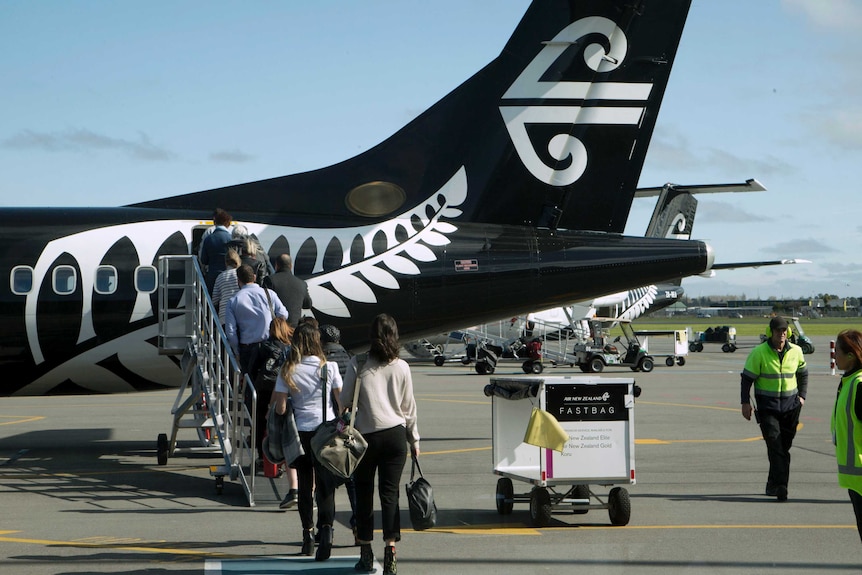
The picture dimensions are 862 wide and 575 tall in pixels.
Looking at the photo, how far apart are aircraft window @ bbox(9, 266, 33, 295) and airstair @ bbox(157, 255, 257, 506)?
6.39 feet

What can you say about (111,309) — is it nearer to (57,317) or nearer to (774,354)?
(57,317)

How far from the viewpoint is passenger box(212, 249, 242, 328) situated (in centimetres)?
1146

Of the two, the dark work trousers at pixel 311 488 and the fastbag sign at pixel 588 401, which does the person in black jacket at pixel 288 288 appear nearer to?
the dark work trousers at pixel 311 488

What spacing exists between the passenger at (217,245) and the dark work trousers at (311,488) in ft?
15.7

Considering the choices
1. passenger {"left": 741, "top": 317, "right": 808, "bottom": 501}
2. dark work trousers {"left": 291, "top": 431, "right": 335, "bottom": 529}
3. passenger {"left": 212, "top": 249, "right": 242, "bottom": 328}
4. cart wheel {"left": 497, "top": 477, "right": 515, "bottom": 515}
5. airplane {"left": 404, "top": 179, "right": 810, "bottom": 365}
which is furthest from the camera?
airplane {"left": 404, "top": 179, "right": 810, "bottom": 365}

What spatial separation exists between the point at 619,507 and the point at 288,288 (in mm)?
4547

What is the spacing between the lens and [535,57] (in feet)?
47.8

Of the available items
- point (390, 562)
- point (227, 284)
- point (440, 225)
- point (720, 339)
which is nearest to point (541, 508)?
point (390, 562)

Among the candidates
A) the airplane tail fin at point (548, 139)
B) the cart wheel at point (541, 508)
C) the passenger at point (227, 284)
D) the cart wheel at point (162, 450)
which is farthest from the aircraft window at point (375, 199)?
the cart wheel at point (541, 508)

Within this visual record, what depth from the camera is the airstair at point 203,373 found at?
35.5ft

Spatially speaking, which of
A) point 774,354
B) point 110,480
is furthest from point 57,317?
point 774,354

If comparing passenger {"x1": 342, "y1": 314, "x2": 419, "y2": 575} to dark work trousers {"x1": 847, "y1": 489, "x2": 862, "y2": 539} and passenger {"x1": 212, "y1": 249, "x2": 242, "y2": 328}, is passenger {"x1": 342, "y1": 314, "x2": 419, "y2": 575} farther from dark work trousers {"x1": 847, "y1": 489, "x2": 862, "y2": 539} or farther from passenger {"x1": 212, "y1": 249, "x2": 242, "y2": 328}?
passenger {"x1": 212, "y1": 249, "x2": 242, "y2": 328}

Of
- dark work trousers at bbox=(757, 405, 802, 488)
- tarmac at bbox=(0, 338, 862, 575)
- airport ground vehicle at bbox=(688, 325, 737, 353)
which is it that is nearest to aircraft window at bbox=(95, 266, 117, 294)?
Result: tarmac at bbox=(0, 338, 862, 575)

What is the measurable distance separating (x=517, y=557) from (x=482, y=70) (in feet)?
29.4
